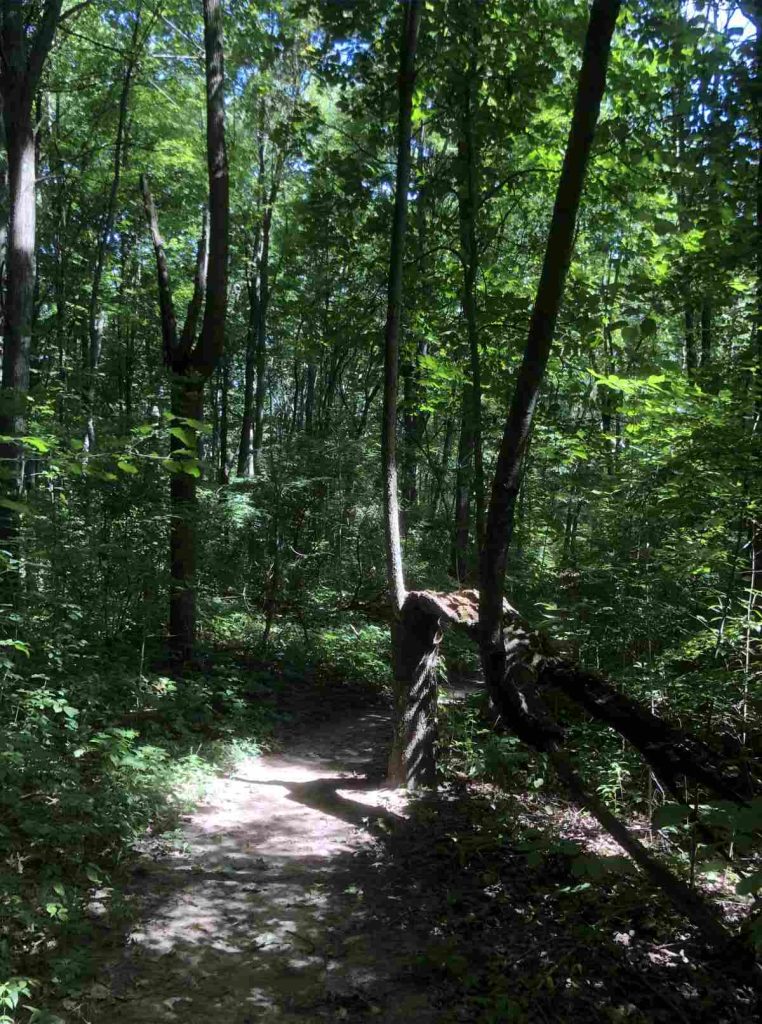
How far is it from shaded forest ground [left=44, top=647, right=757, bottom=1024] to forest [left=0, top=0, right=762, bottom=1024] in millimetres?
26

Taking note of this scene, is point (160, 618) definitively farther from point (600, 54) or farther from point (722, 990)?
point (600, 54)

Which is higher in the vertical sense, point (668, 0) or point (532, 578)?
point (668, 0)

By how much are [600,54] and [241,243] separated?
1692 centimetres

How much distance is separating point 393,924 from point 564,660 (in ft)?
6.45

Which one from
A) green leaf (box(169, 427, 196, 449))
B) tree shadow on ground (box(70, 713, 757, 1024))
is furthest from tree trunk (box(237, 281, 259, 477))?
green leaf (box(169, 427, 196, 449))

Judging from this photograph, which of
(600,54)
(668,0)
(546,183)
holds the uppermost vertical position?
(546,183)

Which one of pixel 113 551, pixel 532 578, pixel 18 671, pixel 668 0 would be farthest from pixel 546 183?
pixel 18 671

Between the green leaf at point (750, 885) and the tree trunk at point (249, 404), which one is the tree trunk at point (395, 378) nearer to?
the green leaf at point (750, 885)

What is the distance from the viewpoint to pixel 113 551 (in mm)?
6895

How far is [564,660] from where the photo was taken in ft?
13.8

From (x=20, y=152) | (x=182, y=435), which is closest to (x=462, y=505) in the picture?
(x=20, y=152)

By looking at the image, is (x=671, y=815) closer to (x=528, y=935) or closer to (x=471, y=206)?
(x=528, y=935)

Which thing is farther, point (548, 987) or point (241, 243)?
point (241, 243)

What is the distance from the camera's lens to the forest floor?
329 cm
